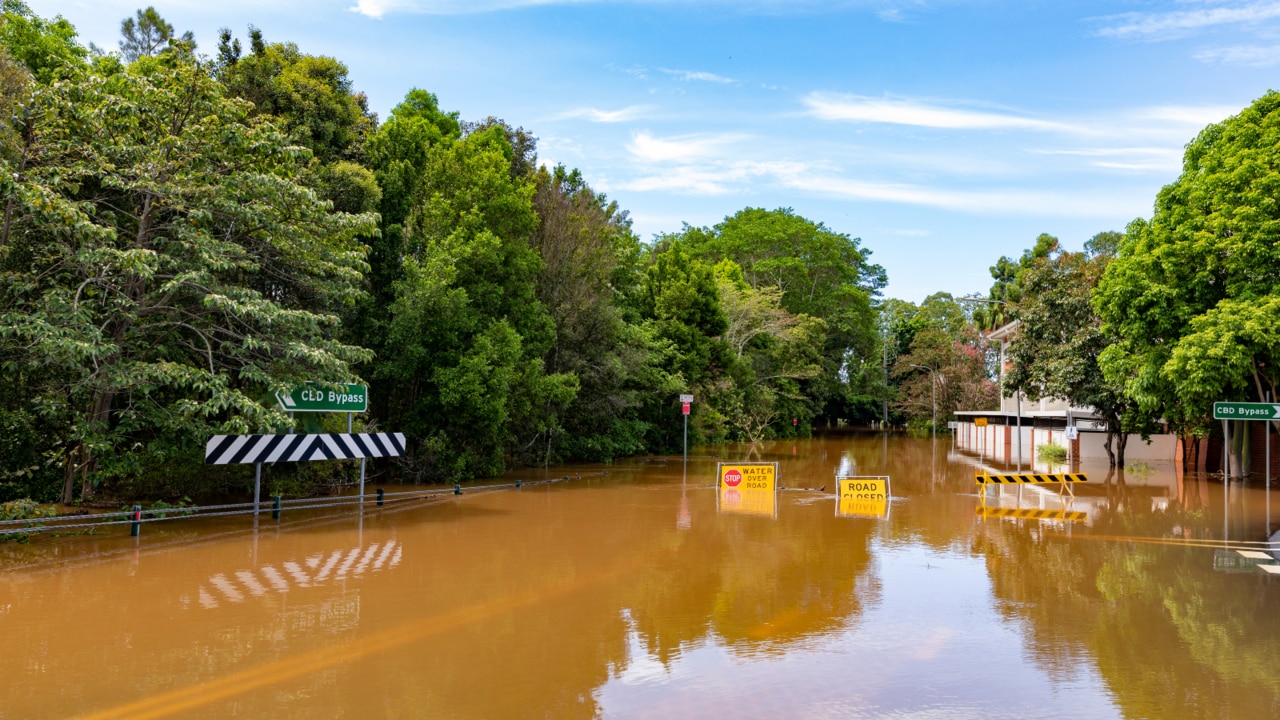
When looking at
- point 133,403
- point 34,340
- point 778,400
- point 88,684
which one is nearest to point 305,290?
point 133,403

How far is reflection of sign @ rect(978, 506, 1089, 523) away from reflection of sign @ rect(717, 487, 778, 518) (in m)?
4.79

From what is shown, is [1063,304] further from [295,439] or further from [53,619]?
[53,619]

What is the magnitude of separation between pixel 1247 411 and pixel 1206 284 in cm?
503

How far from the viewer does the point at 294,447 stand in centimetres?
1700

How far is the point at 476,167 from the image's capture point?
26.5 meters

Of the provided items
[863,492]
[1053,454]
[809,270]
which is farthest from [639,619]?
[809,270]

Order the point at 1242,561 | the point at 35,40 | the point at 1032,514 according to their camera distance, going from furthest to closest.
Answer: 1. the point at 35,40
2. the point at 1032,514
3. the point at 1242,561

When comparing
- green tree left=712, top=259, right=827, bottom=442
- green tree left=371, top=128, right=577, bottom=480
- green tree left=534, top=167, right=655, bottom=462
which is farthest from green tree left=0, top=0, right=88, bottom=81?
green tree left=712, top=259, right=827, bottom=442

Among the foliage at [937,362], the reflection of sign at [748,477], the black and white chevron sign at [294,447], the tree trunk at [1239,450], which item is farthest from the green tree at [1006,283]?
the black and white chevron sign at [294,447]

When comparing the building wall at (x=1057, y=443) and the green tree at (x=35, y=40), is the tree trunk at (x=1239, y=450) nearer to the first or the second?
the building wall at (x=1057, y=443)

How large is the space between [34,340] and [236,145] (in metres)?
5.03

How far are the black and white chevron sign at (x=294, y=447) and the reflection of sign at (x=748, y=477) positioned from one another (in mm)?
9469

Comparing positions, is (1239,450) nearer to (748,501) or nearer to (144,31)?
(748,501)

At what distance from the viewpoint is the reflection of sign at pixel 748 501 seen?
19734 mm
